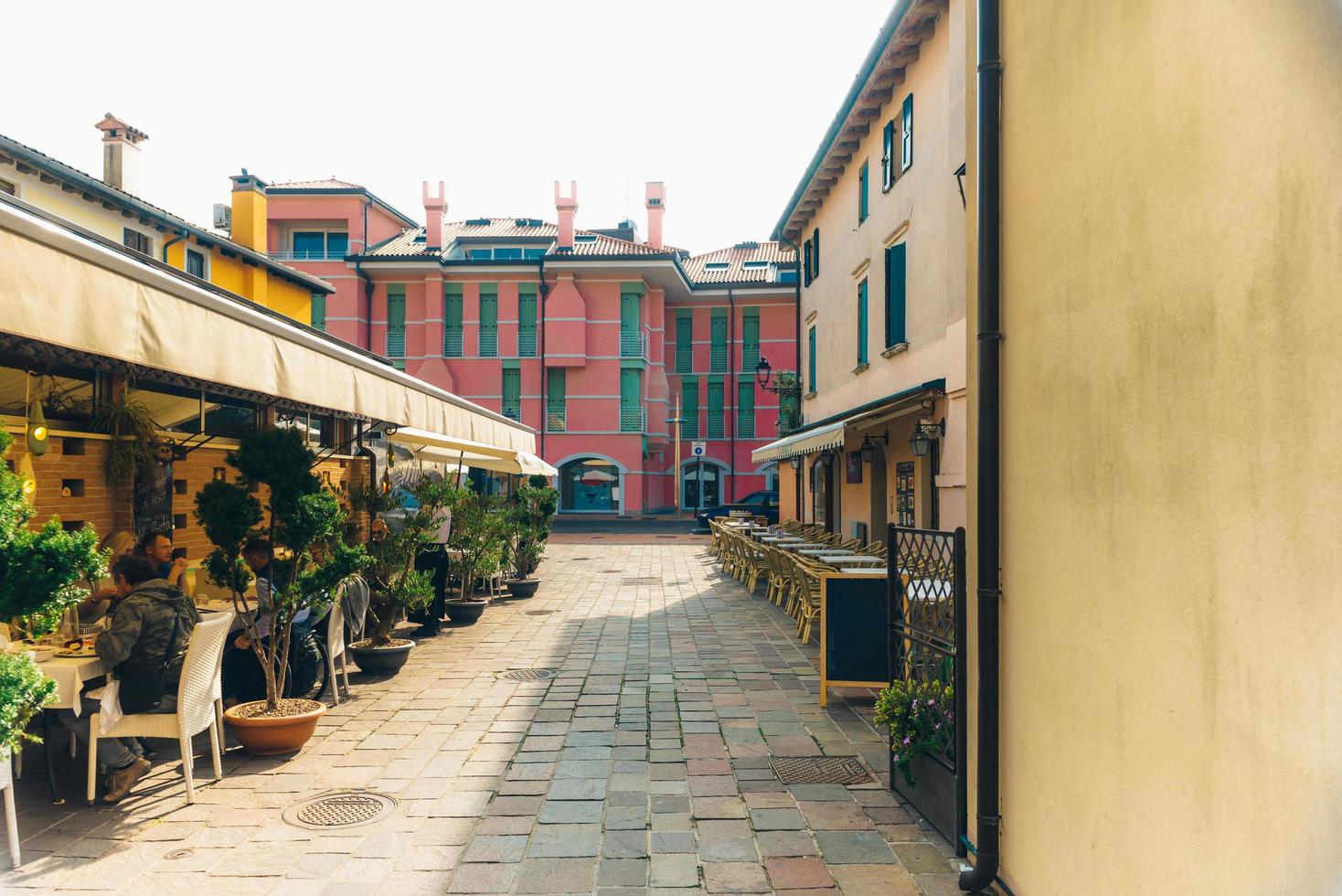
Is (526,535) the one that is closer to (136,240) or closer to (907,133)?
(907,133)

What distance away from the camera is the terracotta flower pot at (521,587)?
13.1 m

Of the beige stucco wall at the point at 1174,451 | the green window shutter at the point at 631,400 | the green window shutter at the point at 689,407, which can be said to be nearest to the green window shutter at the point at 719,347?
the green window shutter at the point at 689,407

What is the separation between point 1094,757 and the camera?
281 centimetres

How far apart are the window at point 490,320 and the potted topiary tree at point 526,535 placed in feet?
68.9

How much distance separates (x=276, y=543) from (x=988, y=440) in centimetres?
433

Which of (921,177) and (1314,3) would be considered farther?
(921,177)

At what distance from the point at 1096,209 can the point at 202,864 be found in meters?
4.48

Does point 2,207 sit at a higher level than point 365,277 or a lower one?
lower

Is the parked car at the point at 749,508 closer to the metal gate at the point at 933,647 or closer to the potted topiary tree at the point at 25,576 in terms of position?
the metal gate at the point at 933,647

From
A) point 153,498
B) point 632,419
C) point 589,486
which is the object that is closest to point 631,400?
point 632,419

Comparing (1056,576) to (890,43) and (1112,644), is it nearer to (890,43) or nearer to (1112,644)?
(1112,644)

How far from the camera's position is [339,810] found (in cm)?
438

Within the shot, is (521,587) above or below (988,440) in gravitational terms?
below

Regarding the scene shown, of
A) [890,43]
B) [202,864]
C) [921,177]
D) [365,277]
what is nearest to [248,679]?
[202,864]
